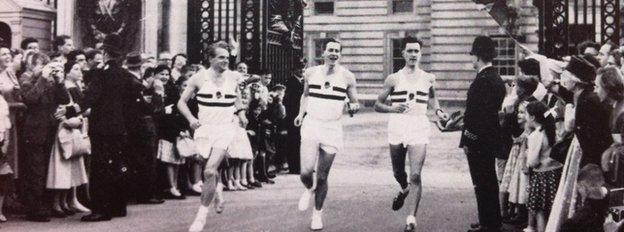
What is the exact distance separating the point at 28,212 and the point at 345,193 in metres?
5.13

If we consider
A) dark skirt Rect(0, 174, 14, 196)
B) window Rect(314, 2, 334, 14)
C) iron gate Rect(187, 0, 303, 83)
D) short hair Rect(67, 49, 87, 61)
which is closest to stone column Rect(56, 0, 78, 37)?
iron gate Rect(187, 0, 303, 83)

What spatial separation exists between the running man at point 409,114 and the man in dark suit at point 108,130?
3.40 metres

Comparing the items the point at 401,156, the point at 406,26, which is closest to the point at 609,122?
the point at 401,156

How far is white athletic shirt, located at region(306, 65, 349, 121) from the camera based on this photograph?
945 cm

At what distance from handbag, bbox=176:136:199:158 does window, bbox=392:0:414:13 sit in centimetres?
2911

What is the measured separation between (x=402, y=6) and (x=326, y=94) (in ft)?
105

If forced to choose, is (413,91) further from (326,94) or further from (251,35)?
(251,35)

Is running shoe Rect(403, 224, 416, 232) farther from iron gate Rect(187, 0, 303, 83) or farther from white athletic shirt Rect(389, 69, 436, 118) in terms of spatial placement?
iron gate Rect(187, 0, 303, 83)

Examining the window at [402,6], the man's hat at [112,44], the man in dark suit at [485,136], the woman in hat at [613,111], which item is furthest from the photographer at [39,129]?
the window at [402,6]

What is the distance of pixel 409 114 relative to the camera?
31.4 feet

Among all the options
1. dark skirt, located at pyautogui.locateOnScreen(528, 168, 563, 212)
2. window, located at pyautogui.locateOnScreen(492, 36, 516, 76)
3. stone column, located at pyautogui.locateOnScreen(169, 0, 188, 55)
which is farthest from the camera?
window, located at pyautogui.locateOnScreen(492, 36, 516, 76)

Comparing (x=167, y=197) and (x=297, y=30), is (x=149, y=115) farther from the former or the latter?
(x=297, y=30)

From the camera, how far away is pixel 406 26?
39.5 m

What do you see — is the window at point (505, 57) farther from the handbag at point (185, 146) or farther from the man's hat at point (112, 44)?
the man's hat at point (112, 44)
